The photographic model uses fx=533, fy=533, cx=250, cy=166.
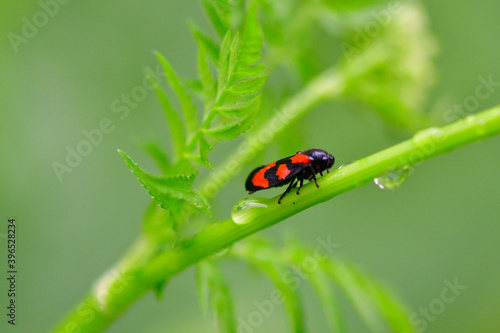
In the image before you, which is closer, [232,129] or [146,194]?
[232,129]

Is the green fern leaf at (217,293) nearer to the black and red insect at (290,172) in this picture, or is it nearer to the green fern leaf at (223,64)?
the black and red insect at (290,172)

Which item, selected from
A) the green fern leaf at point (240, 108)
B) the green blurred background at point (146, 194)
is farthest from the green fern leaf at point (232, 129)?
the green blurred background at point (146, 194)

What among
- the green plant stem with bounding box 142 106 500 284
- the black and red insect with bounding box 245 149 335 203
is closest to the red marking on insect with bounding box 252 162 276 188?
the black and red insect with bounding box 245 149 335 203

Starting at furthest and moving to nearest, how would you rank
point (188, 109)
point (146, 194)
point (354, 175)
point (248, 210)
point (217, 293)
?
point (146, 194), point (217, 293), point (188, 109), point (248, 210), point (354, 175)

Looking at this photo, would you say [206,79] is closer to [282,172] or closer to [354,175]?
[282,172]

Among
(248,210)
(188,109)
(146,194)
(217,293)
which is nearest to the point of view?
(248,210)

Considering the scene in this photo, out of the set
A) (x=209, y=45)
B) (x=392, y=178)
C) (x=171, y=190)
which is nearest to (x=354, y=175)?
(x=392, y=178)

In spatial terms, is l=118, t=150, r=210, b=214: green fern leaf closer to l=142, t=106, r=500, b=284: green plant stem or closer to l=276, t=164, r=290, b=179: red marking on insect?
l=142, t=106, r=500, b=284: green plant stem
